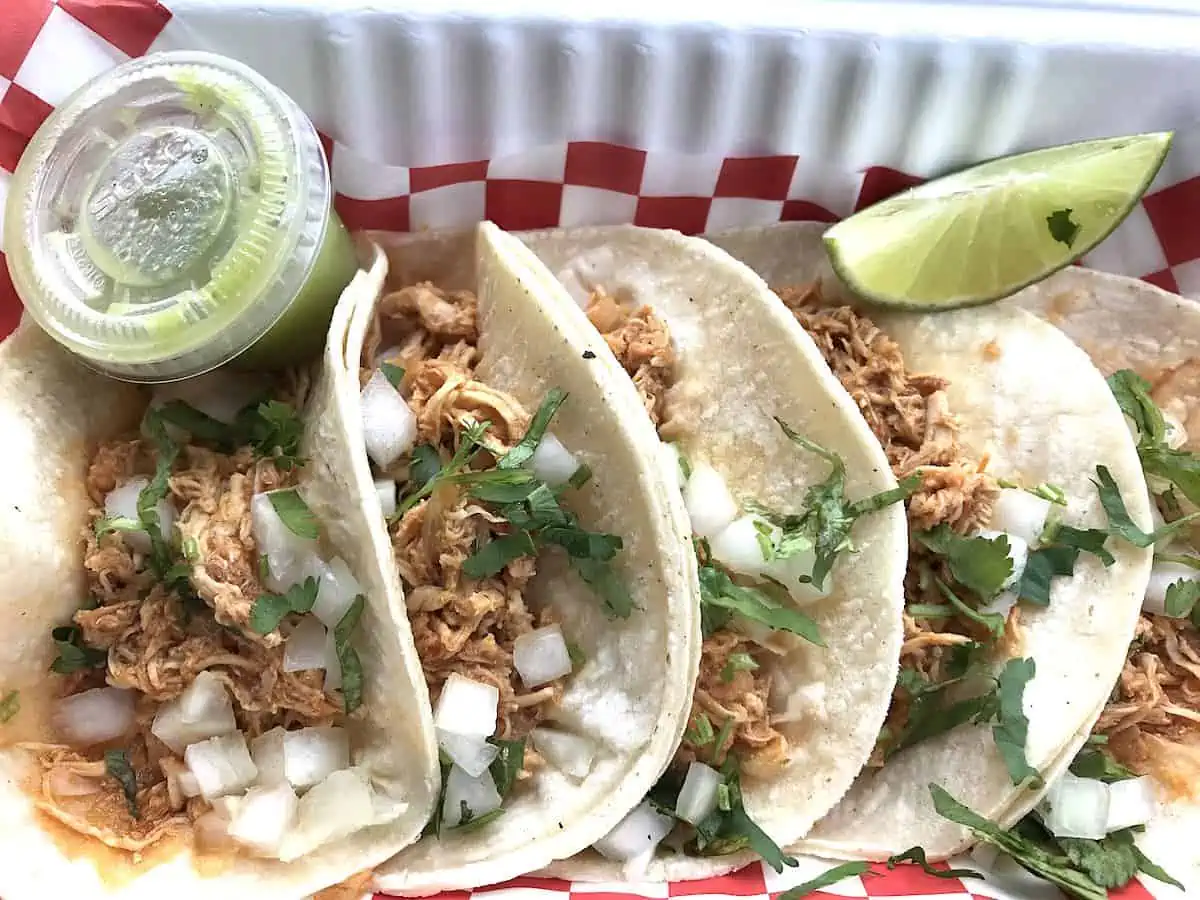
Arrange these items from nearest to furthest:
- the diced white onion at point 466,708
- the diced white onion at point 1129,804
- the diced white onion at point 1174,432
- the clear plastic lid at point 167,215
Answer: the clear plastic lid at point 167,215 < the diced white onion at point 466,708 < the diced white onion at point 1129,804 < the diced white onion at point 1174,432

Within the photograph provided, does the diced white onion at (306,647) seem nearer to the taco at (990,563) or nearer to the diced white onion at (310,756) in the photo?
the diced white onion at (310,756)

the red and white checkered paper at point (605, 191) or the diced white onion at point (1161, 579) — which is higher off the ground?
the red and white checkered paper at point (605, 191)

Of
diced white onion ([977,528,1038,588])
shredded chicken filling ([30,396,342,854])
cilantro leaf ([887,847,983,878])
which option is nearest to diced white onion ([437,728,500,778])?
shredded chicken filling ([30,396,342,854])

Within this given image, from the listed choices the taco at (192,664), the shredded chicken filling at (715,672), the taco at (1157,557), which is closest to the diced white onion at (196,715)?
the taco at (192,664)

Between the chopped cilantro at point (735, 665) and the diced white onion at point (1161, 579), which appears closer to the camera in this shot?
the chopped cilantro at point (735, 665)

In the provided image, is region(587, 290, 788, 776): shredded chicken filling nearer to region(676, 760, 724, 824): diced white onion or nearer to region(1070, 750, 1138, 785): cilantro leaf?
region(676, 760, 724, 824): diced white onion

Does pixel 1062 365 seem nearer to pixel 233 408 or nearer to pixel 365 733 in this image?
pixel 365 733

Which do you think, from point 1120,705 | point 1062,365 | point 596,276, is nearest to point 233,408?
point 596,276
